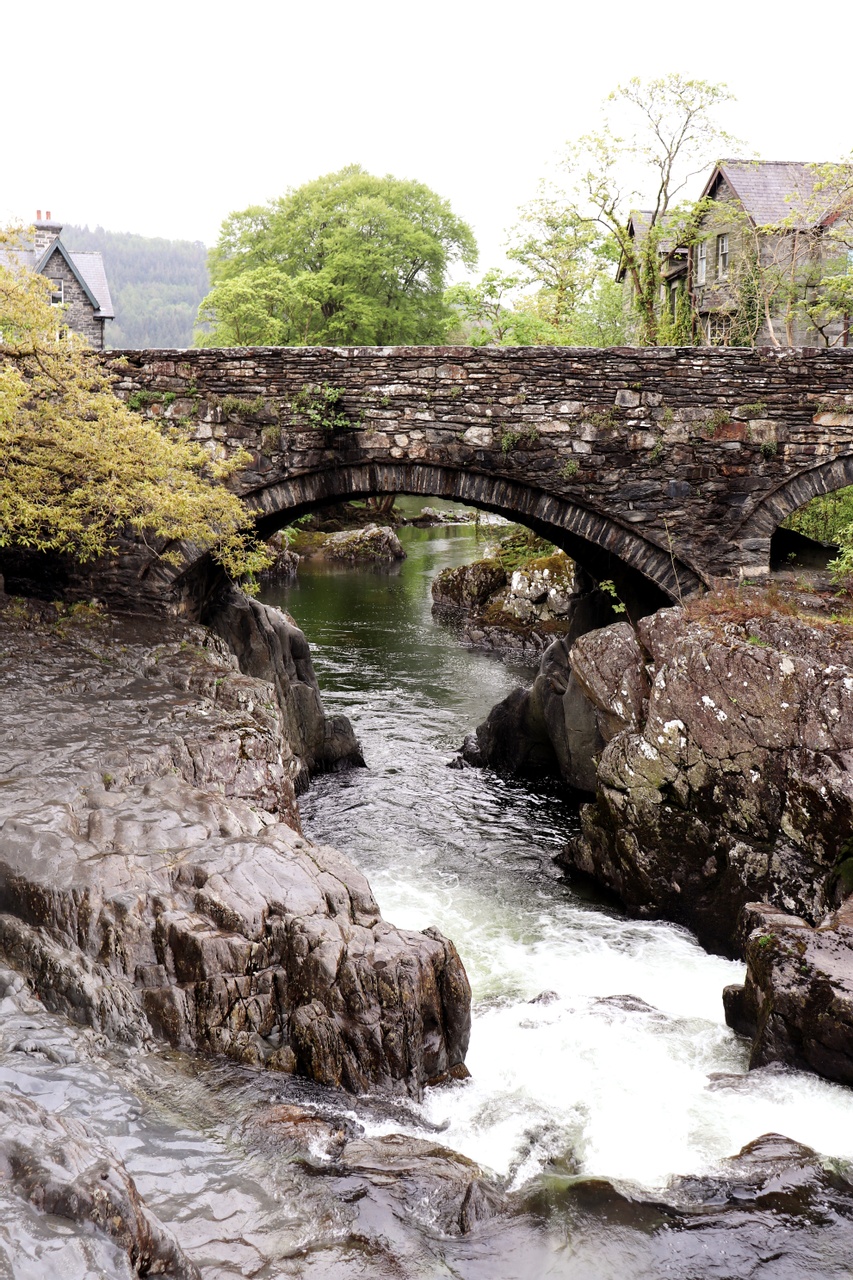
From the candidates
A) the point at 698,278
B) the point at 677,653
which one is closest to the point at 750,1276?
the point at 677,653

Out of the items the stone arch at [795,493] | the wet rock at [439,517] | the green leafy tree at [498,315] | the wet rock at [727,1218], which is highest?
the green leafy tree at [498,315]

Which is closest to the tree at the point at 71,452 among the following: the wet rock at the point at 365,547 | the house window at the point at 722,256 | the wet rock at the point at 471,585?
the wet rock at the point at 471,585

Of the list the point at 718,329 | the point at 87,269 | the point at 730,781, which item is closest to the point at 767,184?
the point at 718,329

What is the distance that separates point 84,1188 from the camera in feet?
13.5

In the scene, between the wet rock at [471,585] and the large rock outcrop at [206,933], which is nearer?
the large rock outcrop at [206,933]

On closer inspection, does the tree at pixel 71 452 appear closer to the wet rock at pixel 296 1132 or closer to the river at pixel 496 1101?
the river at pixel 496 1101

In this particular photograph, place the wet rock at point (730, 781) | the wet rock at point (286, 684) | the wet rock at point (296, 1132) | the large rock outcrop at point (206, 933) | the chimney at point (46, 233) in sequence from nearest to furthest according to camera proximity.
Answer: the wet rock at point (296, 1132), the large rock outcrop at point (206, 933), the wet rock at point (730, 781), the wet rock at point (286, 684), the chimney at point (46, 233)

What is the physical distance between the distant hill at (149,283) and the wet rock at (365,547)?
240 feet

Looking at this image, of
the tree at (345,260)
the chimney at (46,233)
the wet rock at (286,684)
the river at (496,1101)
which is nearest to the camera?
the river at (496,1101)

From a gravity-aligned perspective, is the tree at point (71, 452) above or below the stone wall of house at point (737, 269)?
below

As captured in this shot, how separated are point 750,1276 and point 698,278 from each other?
3309cm

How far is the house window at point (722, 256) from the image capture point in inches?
1232

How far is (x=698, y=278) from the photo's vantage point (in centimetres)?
3322

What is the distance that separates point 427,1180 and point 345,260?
35526mm
